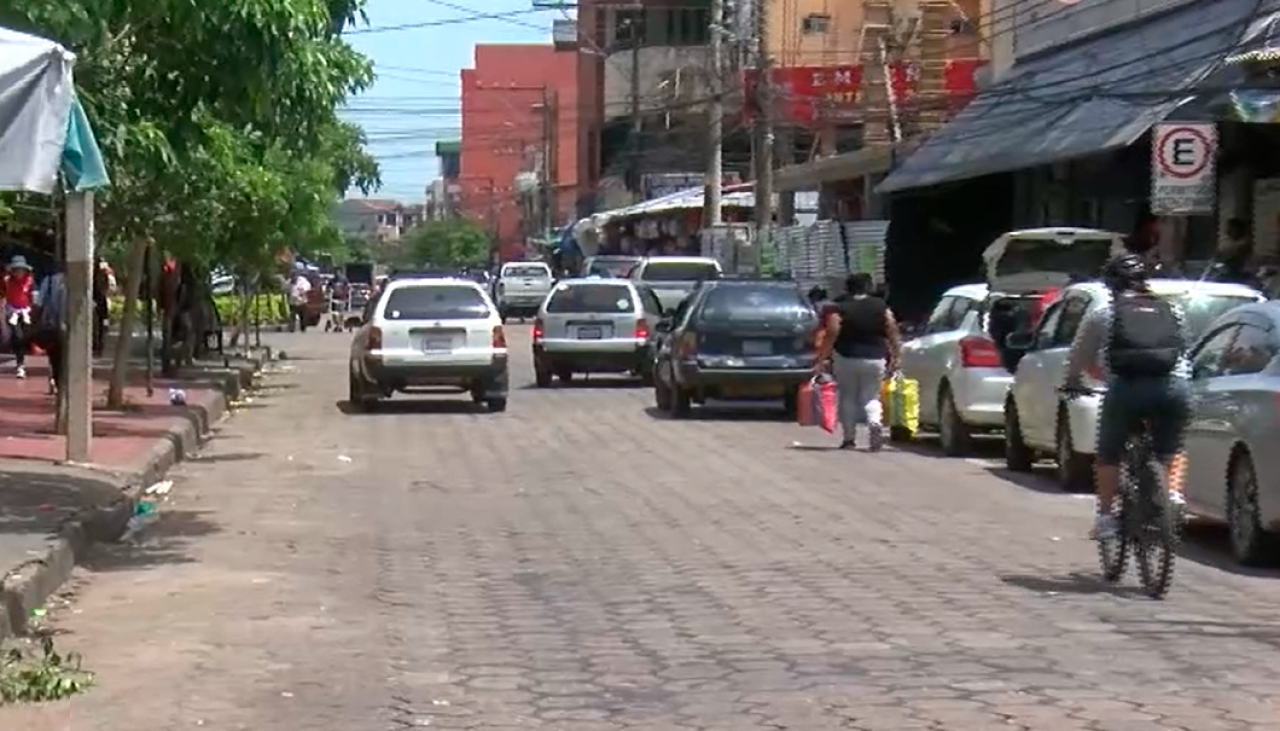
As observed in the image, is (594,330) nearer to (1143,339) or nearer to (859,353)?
(859,353)

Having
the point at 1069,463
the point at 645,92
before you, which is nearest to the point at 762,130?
the point at 1069,463

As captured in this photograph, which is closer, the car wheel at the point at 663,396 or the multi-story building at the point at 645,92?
the car wheel at the point at 663,396

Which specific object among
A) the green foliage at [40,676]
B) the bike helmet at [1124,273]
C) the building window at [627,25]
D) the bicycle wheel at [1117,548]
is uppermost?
the building window at [627,25]

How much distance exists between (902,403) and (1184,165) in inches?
155

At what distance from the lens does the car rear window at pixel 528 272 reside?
69750 millimetres

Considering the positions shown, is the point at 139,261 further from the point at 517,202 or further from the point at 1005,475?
the point at 517,202

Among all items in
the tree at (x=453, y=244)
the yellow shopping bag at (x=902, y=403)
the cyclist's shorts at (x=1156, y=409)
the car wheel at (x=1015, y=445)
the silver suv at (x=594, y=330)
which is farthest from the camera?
the tree at (x=453, y=244)

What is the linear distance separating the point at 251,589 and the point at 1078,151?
17243 millimetres

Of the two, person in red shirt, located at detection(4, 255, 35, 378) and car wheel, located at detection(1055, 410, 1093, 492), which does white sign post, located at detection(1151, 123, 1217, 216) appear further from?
person in red shirt, located at detection(4, 255, 35, 378)

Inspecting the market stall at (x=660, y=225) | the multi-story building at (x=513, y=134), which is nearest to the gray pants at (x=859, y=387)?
the market stall at (x=660, y=225)

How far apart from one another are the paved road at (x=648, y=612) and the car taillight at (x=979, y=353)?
1491mm

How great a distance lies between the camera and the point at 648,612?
11.9m

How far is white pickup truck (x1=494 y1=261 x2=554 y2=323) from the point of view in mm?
69125

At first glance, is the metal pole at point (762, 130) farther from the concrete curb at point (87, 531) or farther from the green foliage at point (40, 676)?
the green foliage at point (40, 676)
